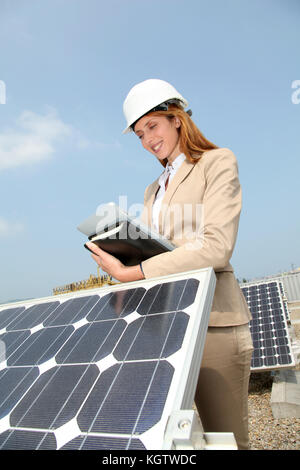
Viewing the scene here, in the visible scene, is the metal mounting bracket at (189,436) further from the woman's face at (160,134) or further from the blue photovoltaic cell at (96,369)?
the woman's face at (160,134)

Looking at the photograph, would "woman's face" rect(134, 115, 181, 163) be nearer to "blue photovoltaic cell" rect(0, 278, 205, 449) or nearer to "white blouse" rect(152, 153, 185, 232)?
"white blouse" rect(152, 153, 185, 232)

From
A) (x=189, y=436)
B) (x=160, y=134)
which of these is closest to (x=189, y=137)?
(x=160, y=134)

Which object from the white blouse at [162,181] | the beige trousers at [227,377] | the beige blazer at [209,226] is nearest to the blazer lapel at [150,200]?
the white blouse at [162,181]

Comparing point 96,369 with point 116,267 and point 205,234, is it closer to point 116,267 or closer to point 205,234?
point 116,267

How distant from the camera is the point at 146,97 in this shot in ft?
9.07

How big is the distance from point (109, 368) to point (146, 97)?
7.13 ft

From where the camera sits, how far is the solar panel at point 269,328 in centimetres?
718

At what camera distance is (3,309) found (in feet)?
11.3

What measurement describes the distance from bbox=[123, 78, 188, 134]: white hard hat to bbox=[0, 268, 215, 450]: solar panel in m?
1.48

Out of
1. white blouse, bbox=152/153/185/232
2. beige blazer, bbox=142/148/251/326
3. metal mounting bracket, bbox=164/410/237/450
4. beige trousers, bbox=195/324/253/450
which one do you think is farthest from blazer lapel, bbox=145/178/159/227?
metal mounting bracket, bbox=164/410/237/450
